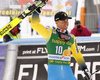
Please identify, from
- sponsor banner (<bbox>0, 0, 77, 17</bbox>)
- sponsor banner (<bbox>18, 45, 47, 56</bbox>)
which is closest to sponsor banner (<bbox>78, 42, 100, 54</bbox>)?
sponsor banner (<bbox>18, 45, 47, 56</bbox>)

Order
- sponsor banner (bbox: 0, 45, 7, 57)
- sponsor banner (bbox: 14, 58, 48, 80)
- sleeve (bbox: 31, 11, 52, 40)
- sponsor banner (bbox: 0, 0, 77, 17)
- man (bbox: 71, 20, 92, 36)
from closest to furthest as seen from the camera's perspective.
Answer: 1. sleeve (bbox: 31, 11, 52, 40)
2. sponsor banner (bbox: 14, 58, 48, 80)
3. sponsor banner (bbox: 0, 45, 7, 57)
4. man (bbox: 71, 20, 92, 36)
5. sponsor banner (bbox: 0, 0, 77, 17)

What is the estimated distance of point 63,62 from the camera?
386cm

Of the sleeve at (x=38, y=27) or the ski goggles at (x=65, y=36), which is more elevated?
the sleeve at (x=38, y=27)

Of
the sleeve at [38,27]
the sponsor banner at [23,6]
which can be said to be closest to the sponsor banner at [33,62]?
the sleeve at [38,27]

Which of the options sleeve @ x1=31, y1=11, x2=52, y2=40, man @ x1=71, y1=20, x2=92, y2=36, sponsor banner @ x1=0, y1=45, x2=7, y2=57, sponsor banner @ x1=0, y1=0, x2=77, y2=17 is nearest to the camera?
sleeve @ x1=31, y1=11, x2=52, y2=40

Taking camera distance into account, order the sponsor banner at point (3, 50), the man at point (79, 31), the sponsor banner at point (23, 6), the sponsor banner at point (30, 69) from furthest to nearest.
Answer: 1. the sponsor banner at point (23, 6)
2. the man at point (79, 31)
3. the sponsor banner at point (3, 50)
4. the sponsor banner at point (30, 69)

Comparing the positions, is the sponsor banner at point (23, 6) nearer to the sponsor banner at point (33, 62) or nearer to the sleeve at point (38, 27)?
the sponsor banner at point (33, 62)

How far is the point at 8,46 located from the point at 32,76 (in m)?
0.83

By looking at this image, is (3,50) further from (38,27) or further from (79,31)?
(79,31)

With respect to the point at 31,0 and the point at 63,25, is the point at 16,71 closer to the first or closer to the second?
the point at 63,25

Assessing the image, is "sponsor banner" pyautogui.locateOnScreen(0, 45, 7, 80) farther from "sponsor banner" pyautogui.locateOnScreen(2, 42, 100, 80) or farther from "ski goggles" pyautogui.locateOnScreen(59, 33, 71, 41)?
"ski goggles" pyautogui.locateOnScreen(59, 33, 71, 41)

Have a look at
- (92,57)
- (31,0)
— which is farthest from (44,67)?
(31,0)

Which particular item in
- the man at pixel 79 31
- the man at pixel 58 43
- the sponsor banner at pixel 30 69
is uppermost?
the man at pixel 58 43

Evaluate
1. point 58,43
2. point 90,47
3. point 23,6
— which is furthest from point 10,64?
point 23,6
